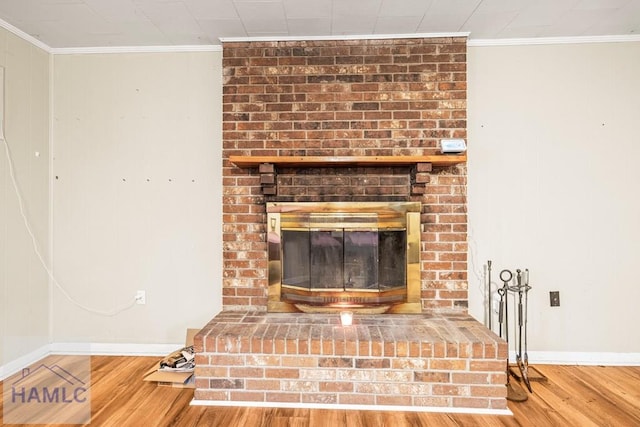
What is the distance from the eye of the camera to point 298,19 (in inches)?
84.4

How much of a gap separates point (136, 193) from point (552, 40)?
10.0 ft

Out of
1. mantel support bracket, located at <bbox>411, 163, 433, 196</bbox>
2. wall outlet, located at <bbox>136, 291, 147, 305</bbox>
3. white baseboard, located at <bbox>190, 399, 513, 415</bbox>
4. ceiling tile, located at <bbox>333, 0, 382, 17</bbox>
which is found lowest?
white baseboard, located at <bbox>190, 399, 513, 415</bbox>

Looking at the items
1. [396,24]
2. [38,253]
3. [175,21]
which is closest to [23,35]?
[175,21]

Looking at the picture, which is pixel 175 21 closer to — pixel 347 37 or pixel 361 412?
pixel 347 37

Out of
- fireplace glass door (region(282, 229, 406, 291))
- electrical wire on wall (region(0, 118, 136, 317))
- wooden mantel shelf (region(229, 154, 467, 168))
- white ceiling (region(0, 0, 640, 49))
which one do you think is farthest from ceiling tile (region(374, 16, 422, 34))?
electrical wire on wall (region(0, 118, 136, 317))

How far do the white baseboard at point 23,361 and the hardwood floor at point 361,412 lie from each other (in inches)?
22.7

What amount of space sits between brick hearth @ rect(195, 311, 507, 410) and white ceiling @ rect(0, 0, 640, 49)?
183cm

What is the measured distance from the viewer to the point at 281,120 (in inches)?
94.4

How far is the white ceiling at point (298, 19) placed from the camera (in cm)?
200

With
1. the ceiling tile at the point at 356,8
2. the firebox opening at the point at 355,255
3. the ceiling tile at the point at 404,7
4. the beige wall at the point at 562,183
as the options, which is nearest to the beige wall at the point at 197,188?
the beige wall at the point at 562,183

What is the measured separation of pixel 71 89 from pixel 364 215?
7.44 feet

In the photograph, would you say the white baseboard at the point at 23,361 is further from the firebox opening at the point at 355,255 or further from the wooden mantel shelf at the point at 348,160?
the wooden mantel shelf at the point at 348,160

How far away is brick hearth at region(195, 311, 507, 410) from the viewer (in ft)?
5.96

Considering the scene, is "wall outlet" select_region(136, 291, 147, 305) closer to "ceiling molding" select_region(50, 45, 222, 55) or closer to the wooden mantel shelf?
the wooden mantel shelf
